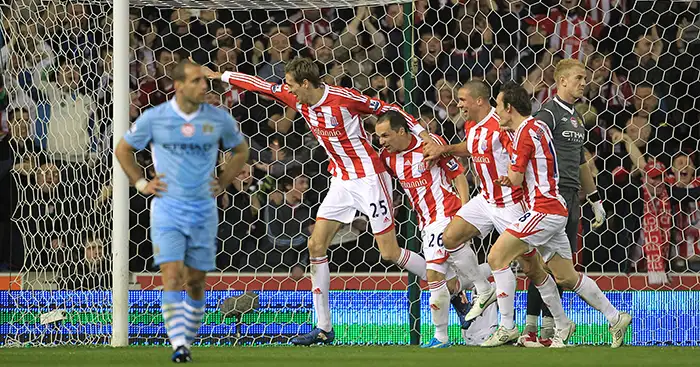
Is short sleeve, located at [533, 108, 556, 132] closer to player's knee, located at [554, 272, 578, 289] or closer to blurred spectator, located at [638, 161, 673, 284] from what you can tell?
player's knee, located at [554, 272, 578, 289]

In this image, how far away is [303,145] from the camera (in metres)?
11.6

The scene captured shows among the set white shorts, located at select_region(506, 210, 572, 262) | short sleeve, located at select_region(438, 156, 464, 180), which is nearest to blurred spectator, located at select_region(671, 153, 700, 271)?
short sleeve, located at select_region(438, 156, 464, 180)

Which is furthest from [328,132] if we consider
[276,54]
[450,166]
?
[276,54]

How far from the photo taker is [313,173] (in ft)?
38.1

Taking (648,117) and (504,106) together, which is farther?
(648,117)

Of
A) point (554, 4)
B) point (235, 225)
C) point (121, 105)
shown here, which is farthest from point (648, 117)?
point (121, 105)

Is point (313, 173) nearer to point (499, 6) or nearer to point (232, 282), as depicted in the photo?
point (232, 282)

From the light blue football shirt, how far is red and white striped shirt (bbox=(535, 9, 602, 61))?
537cm

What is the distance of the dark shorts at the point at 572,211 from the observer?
8992 mm

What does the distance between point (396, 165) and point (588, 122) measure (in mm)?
2889

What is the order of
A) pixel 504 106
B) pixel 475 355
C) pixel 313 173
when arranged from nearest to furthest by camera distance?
pixel 475 355 → pixel 504 106 → pixel 313 173

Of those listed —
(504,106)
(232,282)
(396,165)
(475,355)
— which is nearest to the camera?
(475,355)

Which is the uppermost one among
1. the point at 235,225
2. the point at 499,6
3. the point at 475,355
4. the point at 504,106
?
the point at 499,6

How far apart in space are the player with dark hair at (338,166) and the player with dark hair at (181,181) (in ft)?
7.12
